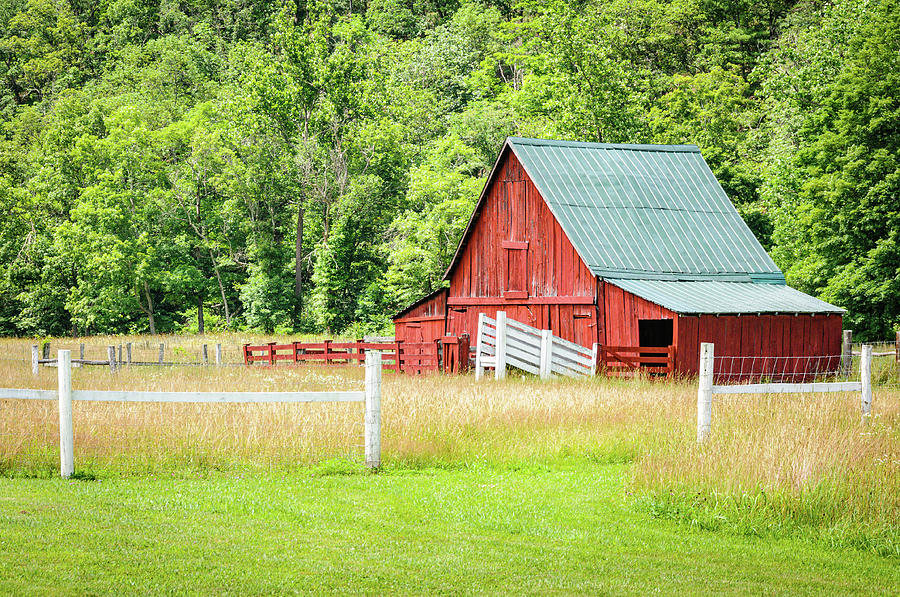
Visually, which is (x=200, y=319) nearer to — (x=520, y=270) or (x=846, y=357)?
(x=520, y=270)

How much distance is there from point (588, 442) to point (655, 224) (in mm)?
18464

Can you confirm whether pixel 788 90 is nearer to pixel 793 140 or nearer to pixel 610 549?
pixel 793 140

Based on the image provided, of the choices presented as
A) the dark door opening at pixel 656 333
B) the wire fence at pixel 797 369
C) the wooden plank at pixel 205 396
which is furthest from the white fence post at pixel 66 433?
the dark door opening at pixel 656 333

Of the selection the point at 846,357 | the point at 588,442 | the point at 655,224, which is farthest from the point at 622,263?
the point at 588,442

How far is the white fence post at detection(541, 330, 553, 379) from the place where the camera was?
24609 mm

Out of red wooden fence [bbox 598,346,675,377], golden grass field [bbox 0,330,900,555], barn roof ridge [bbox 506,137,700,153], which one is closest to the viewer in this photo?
golden grass field [bbox 0,330,900,555]

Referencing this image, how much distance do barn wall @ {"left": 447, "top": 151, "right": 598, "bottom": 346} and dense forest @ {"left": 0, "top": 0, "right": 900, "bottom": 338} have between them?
41.0 ft

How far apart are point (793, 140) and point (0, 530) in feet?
151

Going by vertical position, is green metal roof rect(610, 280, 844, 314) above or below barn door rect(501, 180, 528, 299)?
below

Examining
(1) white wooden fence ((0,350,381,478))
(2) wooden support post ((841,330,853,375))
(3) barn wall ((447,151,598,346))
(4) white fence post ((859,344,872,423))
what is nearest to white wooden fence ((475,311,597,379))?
(3) barn wall ((447,151,598,346))

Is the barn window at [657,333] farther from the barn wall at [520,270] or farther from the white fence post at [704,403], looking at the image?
the white fence post at [704,403]

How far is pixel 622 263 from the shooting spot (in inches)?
1118

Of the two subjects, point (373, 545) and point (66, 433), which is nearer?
point (373, 545)

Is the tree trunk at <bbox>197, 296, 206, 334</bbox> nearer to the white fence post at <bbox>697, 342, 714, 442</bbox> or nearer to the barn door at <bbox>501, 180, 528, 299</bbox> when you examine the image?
the barn door at <bbox>501, 180, 528, 299</bbox>
